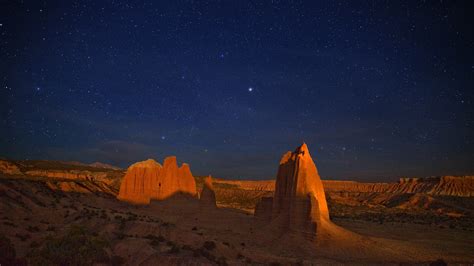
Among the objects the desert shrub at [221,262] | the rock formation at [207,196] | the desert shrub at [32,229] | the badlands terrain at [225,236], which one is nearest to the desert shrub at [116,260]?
the badlands terrain at [225,236]

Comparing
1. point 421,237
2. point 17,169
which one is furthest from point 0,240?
point 17,169

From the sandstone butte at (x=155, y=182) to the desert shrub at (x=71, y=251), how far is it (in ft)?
134

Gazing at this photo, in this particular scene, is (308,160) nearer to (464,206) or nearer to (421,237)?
(421,237)

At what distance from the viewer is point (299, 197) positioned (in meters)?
25.8

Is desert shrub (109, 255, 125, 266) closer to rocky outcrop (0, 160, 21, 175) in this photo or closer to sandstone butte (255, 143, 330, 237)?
sandstone butte (255, 143, 330, 237)

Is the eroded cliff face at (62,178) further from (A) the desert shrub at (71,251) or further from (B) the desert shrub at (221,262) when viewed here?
(B) the desert shrub at (221,262)

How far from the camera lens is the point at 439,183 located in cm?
12550

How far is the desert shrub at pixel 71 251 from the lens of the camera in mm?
13891

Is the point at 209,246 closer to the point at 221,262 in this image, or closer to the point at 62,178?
the point at 221,262

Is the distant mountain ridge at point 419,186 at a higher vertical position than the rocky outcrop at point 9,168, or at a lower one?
higher

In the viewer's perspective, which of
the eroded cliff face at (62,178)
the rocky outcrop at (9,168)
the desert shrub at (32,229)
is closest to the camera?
the desert shrub at (32,229)

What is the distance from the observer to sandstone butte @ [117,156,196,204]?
58.2 meters

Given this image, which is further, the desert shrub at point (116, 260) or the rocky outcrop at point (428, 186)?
the rocky outcrop at point (428, 186)

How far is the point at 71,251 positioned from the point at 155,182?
48.0m
